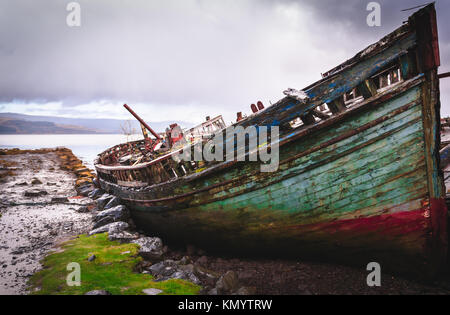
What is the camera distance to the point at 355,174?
12.4 ft

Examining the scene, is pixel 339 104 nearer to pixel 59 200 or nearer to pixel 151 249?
pixel 151 249

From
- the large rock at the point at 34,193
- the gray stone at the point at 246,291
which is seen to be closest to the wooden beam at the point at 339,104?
the gray stone at the point at 246,291

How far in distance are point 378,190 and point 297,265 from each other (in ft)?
6.75

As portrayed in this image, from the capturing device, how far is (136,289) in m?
4.04

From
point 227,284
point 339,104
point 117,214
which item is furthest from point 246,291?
point 117,214

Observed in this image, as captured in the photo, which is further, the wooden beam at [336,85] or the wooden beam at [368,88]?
the wooden beam at [368,88]

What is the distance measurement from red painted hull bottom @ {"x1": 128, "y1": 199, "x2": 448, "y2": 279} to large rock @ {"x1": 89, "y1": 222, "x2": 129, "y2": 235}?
3.06 m

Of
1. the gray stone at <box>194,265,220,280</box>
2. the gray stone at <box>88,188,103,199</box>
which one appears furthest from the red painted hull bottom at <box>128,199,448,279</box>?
the gray stone at <box>88,188,103,199</box>

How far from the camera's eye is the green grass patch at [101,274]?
4062 mm

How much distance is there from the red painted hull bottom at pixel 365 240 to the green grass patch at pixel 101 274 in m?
1.40

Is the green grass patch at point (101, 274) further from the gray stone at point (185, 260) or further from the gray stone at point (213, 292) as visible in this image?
the gray stone at point (185, 260)

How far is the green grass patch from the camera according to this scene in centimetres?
406

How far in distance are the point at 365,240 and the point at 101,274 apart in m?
4.96
